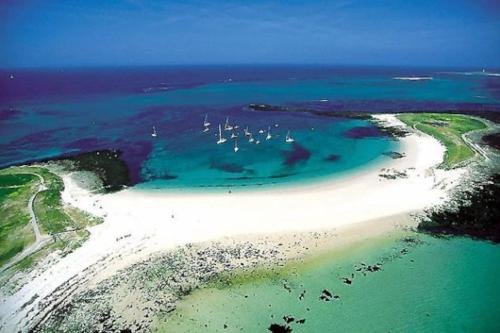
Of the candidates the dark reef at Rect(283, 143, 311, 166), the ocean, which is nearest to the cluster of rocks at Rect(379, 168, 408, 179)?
the ocean

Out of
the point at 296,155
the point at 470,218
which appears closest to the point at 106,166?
the point at 296,155

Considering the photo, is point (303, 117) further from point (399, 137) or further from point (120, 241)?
point (120, 241)

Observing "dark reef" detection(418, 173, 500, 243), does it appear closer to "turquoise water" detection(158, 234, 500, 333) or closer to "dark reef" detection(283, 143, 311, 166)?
"turquoise water" detection(158, 234, 500, 333)

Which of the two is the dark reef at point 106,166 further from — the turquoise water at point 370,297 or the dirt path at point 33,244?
the turquoise water at point 370,297

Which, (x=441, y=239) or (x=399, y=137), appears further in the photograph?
(x=399, y=137)

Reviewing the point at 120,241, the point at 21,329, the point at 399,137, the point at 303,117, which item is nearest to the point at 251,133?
the point at 303,117

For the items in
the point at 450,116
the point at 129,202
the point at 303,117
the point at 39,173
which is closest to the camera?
the point at 129,202
